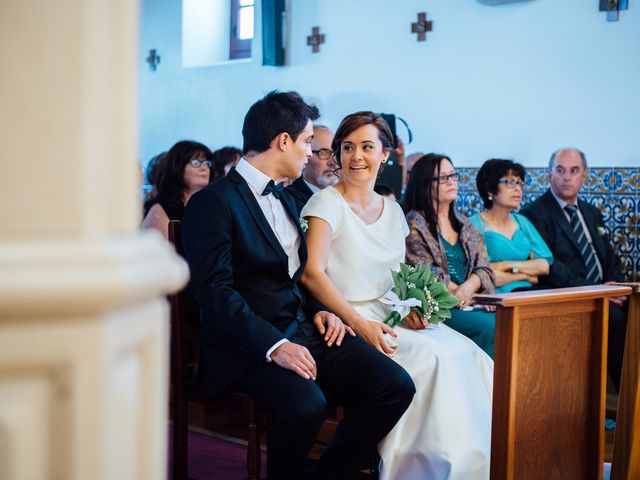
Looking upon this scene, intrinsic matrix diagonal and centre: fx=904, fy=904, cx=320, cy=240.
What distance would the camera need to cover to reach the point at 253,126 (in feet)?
11.9

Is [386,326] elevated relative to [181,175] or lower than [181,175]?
lower

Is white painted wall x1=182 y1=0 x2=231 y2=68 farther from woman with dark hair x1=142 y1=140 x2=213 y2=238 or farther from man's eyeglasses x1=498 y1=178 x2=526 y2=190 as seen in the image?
man's eyeglasses x1=498 y1=178 x2=526 y2=190

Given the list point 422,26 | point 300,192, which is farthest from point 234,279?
point 422,26

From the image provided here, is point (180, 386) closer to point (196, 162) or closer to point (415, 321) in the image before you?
point (415, 321)

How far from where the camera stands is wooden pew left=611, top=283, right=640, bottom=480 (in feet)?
11.1

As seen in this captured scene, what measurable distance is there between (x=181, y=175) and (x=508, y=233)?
2023mm

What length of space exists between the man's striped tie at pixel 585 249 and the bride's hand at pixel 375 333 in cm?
255

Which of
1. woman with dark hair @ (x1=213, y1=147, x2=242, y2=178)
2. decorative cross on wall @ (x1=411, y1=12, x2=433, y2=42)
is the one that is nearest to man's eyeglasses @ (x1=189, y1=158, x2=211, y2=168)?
woman with dark hair @ (x1=213, y1=147, x2=242, y2=178)

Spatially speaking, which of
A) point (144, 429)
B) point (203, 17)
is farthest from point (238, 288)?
point (203, 17)

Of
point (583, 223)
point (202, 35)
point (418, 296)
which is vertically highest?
point (202, 35)

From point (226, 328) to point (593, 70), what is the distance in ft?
13.2

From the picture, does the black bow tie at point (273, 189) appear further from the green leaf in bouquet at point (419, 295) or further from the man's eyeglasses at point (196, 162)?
the man's eyeglasses at point (196, 162)

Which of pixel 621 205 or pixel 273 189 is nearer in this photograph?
pixel 273 189

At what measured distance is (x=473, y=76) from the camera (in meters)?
6.87
